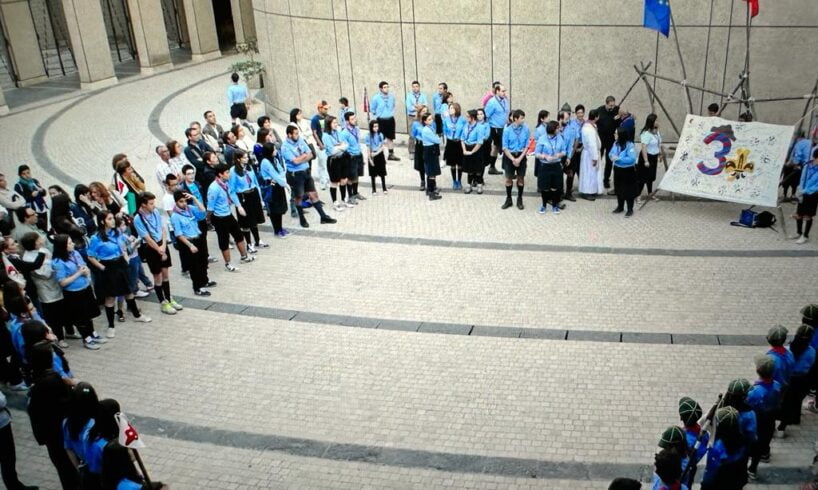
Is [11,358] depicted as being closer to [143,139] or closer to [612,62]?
[143,139]

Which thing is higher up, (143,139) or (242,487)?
(143,139)

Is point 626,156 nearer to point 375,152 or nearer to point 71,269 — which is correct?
point 375,152

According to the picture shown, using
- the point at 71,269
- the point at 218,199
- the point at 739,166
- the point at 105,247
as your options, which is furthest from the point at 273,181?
the point at 739,166

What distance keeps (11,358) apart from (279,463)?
373 cm

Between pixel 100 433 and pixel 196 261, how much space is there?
4806mm

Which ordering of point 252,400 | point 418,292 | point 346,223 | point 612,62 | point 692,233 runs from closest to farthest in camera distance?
point 252,400, point 418,292, point 692,233, point 346,223, point 612,62

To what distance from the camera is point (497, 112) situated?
558 inches

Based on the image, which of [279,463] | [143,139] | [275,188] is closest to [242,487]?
[279,463]

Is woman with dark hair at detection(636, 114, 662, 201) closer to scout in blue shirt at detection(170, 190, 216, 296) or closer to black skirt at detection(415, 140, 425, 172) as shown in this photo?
black skirt at detection(415, 140, 425, 172)

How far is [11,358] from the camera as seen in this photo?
817cm

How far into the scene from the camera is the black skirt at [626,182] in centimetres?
1172

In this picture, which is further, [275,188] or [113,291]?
[275,188]

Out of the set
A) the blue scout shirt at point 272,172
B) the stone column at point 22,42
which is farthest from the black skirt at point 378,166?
the stone column at point 22,42

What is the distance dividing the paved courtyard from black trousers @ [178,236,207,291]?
0.90 feet
